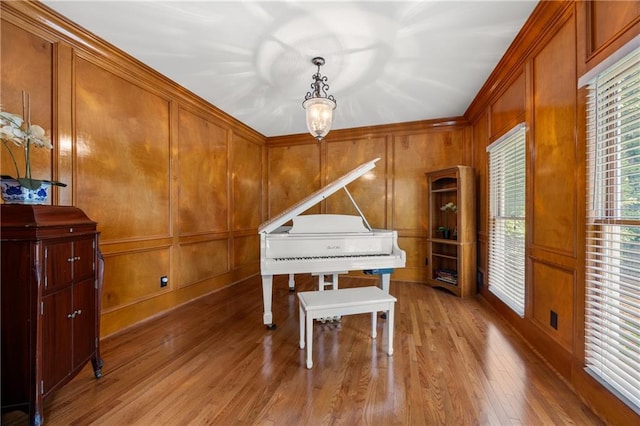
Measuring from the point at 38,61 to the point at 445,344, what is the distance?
4.07 metres

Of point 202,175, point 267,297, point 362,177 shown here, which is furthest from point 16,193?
point 362,177

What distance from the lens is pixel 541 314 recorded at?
2213 mm

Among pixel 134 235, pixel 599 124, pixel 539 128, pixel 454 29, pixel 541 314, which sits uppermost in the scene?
pixel 454 29

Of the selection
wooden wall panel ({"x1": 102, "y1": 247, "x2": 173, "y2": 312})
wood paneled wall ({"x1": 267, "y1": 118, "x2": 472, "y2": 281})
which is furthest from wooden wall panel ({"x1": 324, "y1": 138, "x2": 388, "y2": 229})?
wooden wall panel ({"x1": 102, "y1": 247, "x2": 173, "y2": 312})

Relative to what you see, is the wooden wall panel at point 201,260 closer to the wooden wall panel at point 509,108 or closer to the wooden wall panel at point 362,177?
the wooden wall panel at point 362,177

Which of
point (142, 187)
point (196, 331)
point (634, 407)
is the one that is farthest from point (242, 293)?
point (634, 407)

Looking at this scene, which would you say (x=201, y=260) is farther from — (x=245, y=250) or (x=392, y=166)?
(x=392, y=166)

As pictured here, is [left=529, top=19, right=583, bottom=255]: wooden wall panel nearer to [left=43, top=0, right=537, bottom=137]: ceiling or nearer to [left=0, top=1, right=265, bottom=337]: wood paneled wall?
[left=43, top=0, right=537, bottom=137]: ceiling

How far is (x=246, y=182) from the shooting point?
4.88 metres

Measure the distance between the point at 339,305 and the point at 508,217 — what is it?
2161mm

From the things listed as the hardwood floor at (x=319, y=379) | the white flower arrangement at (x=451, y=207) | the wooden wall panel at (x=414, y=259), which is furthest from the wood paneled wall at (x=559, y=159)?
the wooden wall panel at (x=414, y=259)

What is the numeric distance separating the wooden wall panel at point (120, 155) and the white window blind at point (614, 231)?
3808 mm

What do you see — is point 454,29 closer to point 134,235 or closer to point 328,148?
point 328,148

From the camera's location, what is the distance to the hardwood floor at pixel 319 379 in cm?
156
